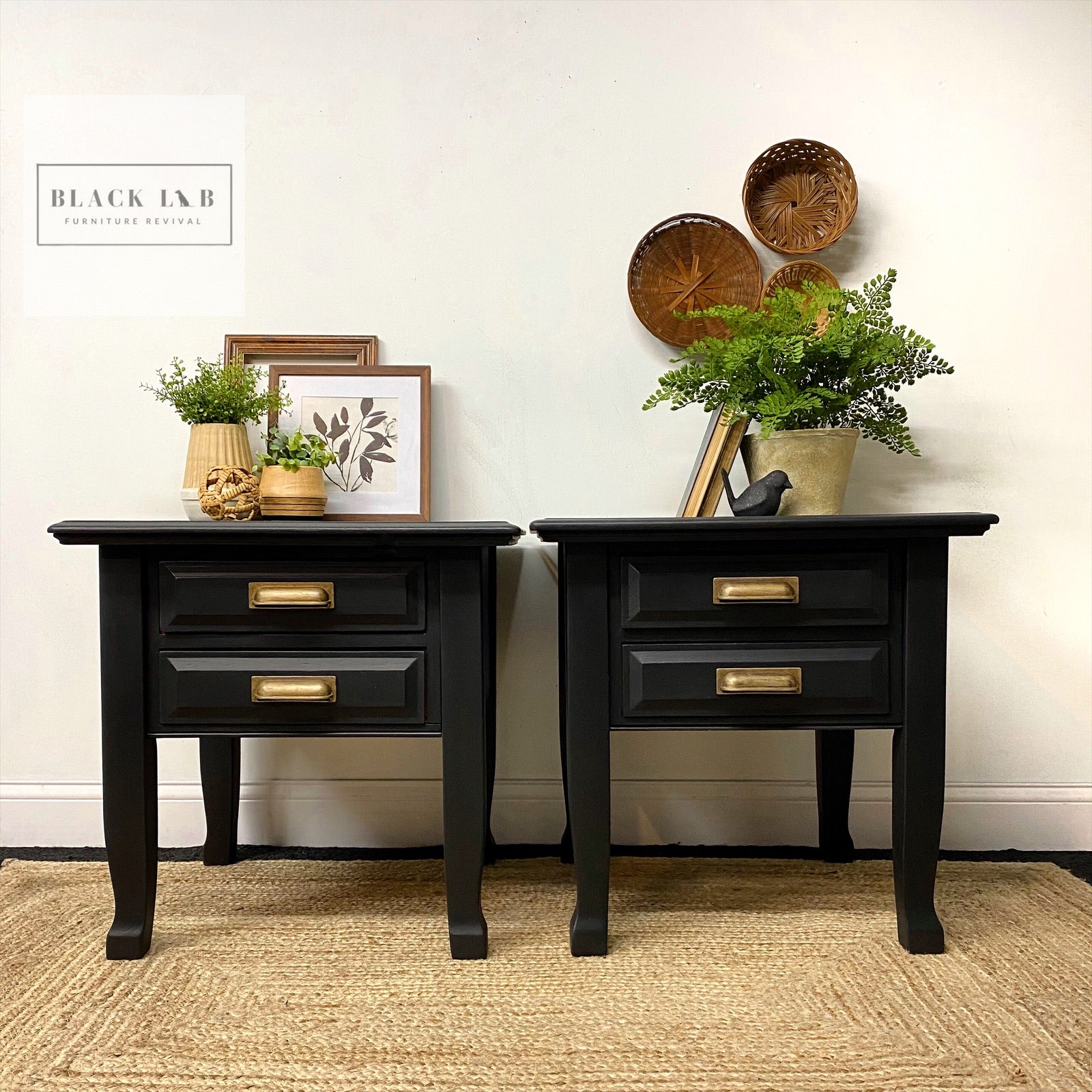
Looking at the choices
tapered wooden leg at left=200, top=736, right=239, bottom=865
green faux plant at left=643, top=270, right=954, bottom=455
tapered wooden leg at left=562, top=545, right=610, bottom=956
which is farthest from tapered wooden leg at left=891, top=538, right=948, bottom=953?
tapered wooden leg at left=200, top=736, right=239, bottom=865

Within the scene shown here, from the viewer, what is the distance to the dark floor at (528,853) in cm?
175

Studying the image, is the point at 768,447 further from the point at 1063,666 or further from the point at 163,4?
the point at 163,4

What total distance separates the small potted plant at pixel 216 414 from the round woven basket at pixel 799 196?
1082 millimetres

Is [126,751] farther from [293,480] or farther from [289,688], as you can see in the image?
[293,480]

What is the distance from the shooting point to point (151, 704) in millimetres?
1291

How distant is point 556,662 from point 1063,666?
1106 millimetres

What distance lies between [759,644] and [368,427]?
0.92m

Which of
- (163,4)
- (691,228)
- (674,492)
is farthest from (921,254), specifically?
(163,4)

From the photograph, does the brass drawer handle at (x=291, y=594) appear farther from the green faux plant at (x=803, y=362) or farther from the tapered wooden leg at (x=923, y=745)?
the tapered wooden leg at (x=923, y=745)

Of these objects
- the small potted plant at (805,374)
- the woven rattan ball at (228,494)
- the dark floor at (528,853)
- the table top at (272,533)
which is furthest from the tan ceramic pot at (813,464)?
the woven rattan ball at (228,494)

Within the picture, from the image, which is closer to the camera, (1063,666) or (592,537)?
(592,537)

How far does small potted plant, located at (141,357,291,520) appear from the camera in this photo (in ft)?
5.19

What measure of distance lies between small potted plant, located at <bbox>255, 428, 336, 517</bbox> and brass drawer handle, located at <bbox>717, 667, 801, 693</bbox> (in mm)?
799

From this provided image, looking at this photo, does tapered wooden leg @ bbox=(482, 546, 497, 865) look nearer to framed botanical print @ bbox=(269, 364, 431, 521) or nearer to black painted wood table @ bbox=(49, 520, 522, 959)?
black painted wood table @ bbox=(49, 520, 522, 959)
